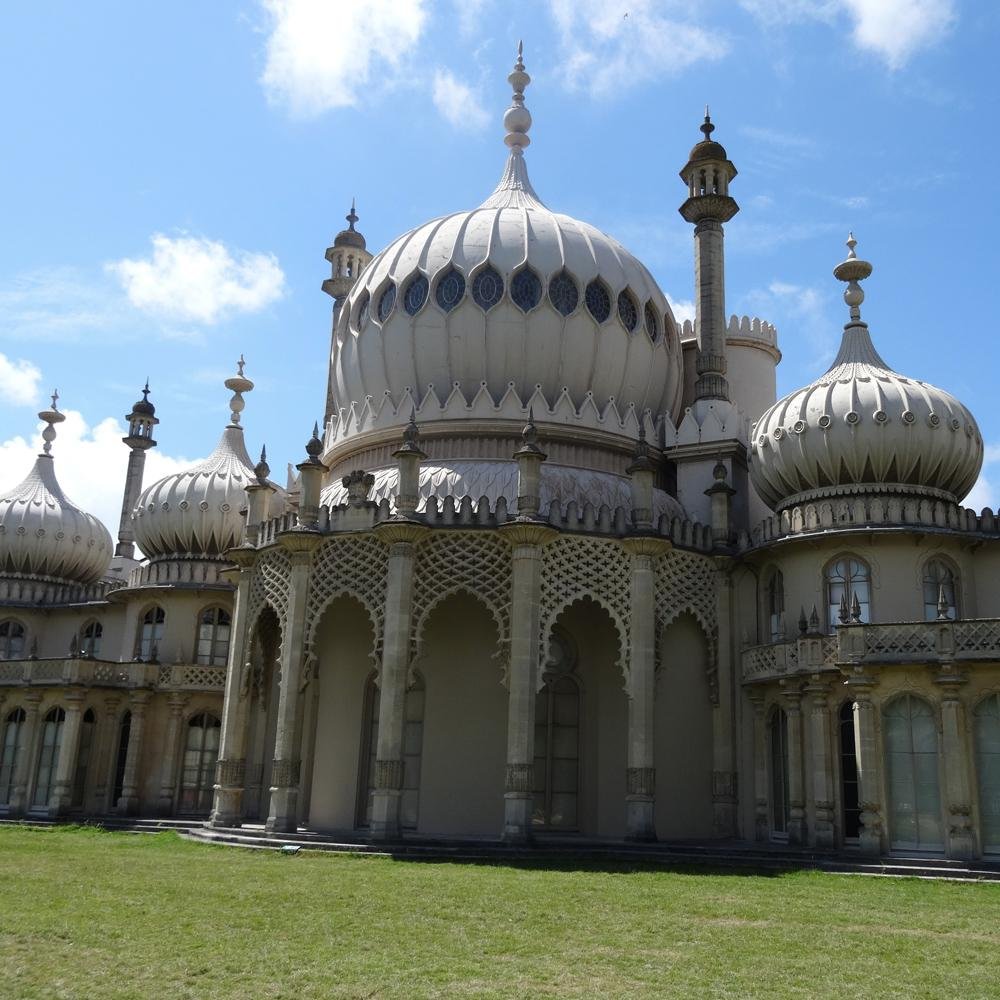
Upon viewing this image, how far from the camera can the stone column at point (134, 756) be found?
2836 cm

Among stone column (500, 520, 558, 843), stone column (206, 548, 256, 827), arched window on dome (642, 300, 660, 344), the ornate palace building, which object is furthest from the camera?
arched window on dome (642, 300, 660, 344)

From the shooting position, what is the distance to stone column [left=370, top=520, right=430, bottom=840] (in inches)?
797

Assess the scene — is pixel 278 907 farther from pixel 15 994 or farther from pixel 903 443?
pixel 903 443

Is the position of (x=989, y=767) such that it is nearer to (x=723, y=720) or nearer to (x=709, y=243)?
(x=723, y=720)

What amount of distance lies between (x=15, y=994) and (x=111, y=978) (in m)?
0.74

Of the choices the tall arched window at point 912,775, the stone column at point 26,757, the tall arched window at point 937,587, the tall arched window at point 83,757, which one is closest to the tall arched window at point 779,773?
the tall arched window at point 912,775

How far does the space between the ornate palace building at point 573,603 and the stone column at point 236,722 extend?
91mm

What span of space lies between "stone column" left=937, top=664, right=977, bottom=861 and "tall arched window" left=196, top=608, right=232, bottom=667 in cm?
1877

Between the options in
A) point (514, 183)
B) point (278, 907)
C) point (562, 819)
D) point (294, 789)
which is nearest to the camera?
point (278, 907)

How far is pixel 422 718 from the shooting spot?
75.5 ft

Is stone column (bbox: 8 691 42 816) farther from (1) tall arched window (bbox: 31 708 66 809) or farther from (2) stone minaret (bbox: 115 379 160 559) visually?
(2) stone minaret (bbox: 115 379 160 559)

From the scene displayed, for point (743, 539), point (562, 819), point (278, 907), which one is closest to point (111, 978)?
point (278, 907)

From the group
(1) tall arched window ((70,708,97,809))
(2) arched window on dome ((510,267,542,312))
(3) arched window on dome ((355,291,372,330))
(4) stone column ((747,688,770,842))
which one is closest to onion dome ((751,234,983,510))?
(4) stone column ((747,688,770,842))

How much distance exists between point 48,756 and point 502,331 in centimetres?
1637
